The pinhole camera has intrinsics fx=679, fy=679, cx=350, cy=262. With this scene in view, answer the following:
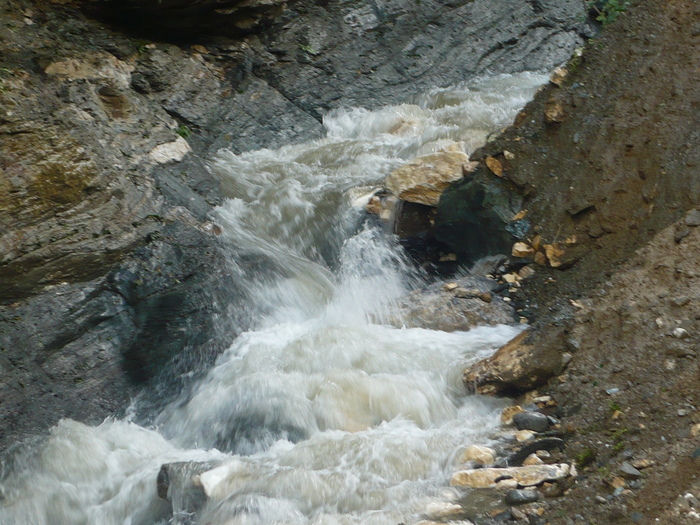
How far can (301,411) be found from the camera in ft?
14.8

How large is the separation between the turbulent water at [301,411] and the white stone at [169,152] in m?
0.68

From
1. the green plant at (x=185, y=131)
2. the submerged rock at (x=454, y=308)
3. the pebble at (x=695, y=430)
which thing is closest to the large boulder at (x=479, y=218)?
the submerged rock at (x=454, y=308)

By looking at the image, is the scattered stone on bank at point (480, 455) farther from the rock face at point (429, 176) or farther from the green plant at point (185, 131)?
the green plant at point (185, 131)

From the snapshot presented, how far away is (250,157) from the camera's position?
815 cm

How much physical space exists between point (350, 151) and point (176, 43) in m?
2.51

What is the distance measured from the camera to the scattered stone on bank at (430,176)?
5965 millimetres

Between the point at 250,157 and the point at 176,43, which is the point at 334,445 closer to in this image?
the point at 250,157

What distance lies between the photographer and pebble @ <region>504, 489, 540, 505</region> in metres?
3.13

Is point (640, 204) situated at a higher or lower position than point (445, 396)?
higher

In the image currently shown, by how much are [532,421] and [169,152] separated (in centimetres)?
402

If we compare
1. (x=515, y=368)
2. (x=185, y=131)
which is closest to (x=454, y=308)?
(x=515, y=368)

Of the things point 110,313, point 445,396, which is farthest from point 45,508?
→ point 445,396

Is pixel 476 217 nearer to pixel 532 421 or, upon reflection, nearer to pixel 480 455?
pixel 532 421

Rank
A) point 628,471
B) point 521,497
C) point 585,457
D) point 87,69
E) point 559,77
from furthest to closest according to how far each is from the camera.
Result: point 87,69 → point 559,77 → point 585,457 → point 521,497 → point 628,471
